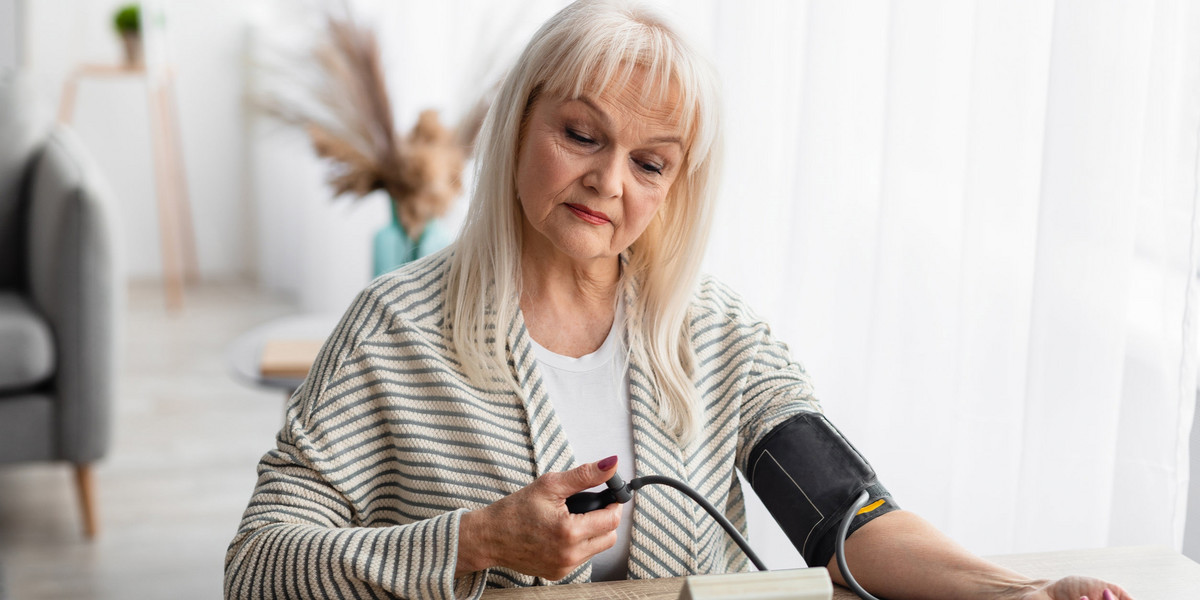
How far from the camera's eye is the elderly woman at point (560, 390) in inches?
39.4

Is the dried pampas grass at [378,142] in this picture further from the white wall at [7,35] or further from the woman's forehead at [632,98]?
the white wall at [7,35]

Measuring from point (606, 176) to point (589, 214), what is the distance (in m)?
0.05

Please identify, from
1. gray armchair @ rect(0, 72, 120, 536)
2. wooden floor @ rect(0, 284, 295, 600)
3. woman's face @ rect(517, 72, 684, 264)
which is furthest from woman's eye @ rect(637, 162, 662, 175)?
gray armchair @ rect(0, 72, 120, 536)

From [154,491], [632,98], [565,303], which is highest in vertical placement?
[632,98]

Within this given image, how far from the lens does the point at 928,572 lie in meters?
1.07

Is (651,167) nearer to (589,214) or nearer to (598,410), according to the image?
(589,214)

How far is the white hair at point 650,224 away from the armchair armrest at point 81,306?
172 centimetres

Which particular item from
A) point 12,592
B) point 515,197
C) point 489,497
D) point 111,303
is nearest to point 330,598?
point 489,497

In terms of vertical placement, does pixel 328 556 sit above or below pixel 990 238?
below

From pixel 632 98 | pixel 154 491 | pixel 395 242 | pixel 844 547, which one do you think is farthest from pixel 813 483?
pixel 154 491

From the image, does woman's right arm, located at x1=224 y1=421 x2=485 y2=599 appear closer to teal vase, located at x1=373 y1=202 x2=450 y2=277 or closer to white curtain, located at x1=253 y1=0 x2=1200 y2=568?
white curtain, located at x1=253 y1=0 x2=1200 y2=568

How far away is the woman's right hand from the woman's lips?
0.29 m

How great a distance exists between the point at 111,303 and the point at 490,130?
1802 millimetres

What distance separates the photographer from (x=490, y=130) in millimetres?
1234
